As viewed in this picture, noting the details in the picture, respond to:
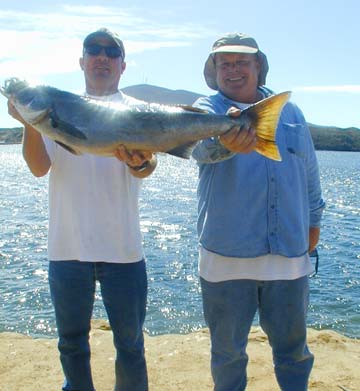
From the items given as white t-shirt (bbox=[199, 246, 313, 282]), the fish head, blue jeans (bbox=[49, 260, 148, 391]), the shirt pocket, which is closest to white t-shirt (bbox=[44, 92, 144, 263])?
blue jeans (bbox=[49, 260, 148, 391])

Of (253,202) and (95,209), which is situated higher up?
(253,202)

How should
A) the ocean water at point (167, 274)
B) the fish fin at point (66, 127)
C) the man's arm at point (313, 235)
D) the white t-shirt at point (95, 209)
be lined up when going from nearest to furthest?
the fish fin at point (66, 127)
the white t-shirt at point (95, 209)
the man's arm at point (313, 235)
the ocean water at point (167, 274)

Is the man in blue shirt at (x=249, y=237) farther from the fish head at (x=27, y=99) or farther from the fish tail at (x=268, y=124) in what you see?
the fish head at (x=27, y=99)

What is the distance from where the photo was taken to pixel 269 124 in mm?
4184

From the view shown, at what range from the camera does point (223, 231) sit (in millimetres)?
4488

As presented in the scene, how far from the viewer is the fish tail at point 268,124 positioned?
4156mm

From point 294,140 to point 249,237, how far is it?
2.99ft

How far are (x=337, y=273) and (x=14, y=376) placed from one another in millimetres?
11833

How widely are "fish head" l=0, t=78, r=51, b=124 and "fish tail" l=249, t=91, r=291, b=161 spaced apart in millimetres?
1569

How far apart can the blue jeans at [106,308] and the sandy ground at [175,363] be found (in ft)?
3.74

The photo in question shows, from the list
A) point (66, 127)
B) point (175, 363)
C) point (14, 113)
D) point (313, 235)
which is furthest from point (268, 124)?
point (175, 363)

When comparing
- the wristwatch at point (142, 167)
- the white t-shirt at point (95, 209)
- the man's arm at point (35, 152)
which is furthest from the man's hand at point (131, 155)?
the man's arm at point (35, 152)

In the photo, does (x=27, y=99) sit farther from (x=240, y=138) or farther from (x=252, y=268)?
(x=252, y=268)

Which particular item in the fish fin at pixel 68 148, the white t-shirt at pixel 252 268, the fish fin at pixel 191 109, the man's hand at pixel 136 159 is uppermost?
the fish fin at pixel 191 109
